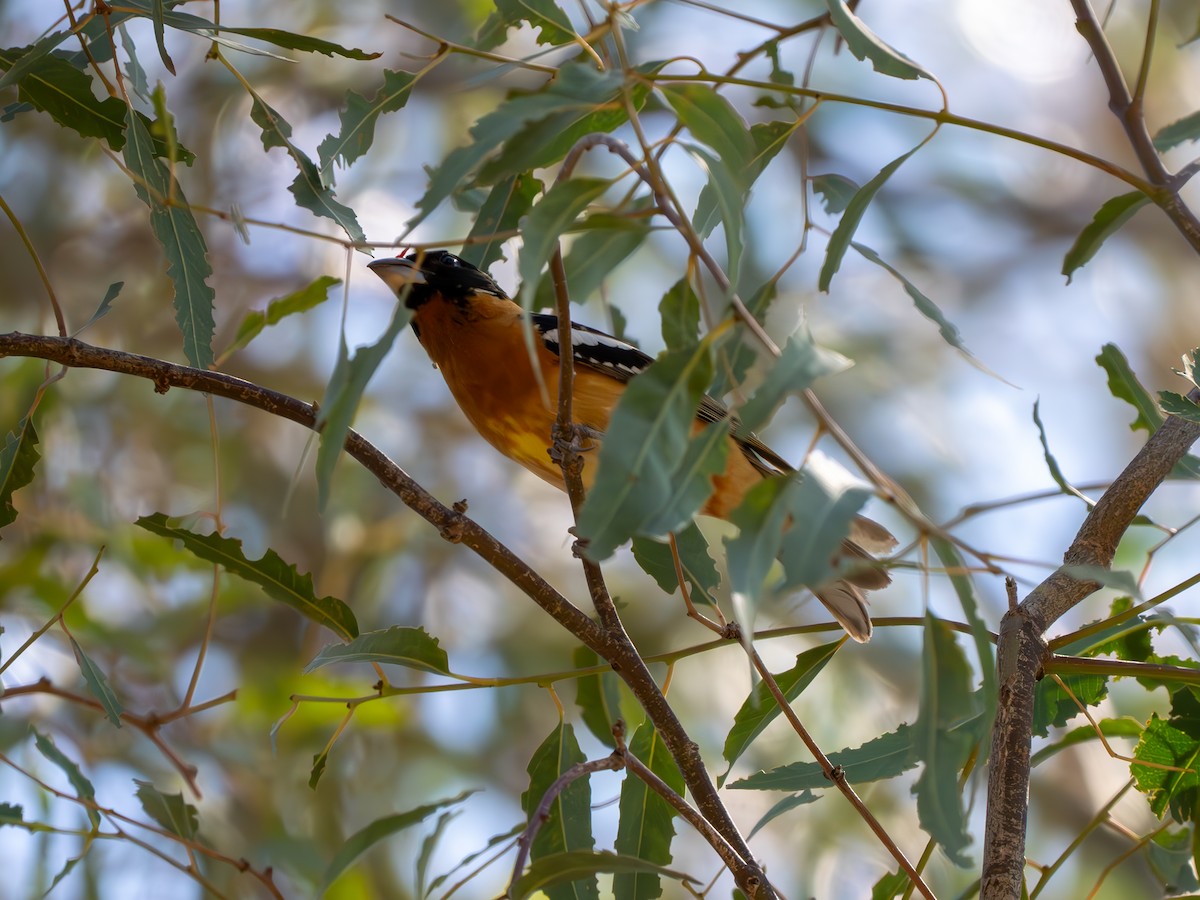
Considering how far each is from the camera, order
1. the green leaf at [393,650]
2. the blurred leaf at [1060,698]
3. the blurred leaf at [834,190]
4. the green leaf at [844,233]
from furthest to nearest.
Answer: the blurred leaf at [834,190] < the blurred leaf at [1060,698] < the green leaf at [393,650] < the green leaf at [844,233]

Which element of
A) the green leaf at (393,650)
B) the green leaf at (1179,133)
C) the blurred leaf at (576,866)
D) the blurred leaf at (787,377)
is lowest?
the blurred leaf at (576,866)

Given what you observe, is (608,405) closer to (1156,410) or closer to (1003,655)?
(1156,410)

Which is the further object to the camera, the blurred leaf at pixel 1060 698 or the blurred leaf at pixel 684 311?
the blurred leaf at pixel 1060 698

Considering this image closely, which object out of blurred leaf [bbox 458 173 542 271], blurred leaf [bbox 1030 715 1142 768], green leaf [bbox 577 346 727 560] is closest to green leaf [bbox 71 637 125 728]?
blurred leaf [bbox 458 173 542 271]

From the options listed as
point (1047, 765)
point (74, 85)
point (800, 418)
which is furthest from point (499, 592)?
point (74, 85)

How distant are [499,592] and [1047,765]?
3.26m

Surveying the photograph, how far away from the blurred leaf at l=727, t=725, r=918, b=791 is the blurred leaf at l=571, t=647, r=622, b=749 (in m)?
0.44

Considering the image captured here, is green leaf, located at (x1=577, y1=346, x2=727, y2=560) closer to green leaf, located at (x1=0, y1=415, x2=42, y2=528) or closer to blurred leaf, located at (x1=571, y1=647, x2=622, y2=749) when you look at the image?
blurred leaf, located at (x1=571, y1=647, x2=622, y2=749)

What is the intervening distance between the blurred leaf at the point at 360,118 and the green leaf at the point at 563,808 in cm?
114

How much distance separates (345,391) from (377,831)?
70 centimetres

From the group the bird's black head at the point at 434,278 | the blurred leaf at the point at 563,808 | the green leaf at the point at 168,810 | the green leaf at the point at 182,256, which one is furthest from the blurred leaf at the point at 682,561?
the bird's black head at the point at 434,278

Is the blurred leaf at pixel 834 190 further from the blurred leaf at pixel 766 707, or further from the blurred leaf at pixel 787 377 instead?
the blurred leaf at pixel 787 377

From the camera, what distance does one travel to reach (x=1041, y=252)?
323 inches

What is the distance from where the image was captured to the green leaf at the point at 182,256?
209cm
